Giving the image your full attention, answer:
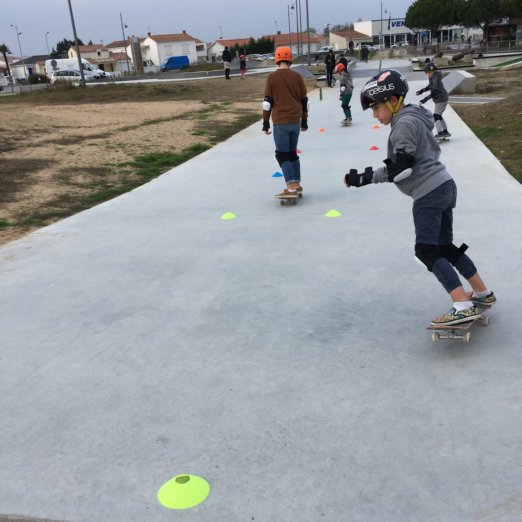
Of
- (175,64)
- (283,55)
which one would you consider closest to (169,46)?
(175,64)

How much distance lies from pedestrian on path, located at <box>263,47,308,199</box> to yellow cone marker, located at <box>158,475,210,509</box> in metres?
4.87

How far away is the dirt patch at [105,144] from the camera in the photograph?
26.0ft

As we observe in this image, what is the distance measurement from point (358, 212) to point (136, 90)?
27050 millimetres

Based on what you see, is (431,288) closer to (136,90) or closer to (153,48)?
(136,90)

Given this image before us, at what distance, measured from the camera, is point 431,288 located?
4254 millimetres

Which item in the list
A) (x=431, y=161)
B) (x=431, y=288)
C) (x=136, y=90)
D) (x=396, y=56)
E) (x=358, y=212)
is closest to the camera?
(x=431, y=161)

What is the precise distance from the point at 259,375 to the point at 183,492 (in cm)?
99

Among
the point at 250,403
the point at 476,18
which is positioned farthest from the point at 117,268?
the point at 476,18

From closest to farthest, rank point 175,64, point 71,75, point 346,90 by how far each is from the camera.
Result: point 346,90 < point 71,75 < point 175,64

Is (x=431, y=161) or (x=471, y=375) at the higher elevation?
(x=431, y=161)

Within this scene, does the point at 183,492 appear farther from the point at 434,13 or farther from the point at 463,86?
the point at 434,13

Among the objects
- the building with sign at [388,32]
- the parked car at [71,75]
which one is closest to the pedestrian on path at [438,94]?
the parked car at [71,75]

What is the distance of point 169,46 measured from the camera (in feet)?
404

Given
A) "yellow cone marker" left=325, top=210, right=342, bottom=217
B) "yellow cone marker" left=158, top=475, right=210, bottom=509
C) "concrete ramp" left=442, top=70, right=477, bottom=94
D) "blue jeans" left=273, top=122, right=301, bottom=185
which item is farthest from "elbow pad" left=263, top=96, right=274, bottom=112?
"concrete ramp" left=442, top=70, right=477, bottom=94
